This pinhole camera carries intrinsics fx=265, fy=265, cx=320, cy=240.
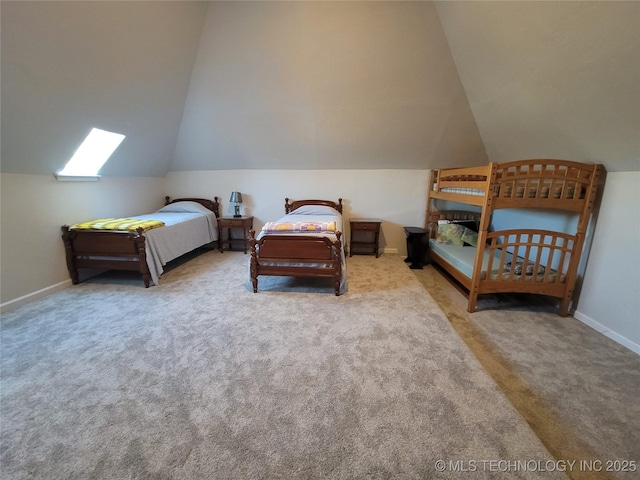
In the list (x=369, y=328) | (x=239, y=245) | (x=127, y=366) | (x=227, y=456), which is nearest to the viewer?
(x=227, y=456)

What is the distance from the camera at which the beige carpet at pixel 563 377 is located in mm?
1338

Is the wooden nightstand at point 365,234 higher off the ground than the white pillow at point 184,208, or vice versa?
the white pillow at point 184,208

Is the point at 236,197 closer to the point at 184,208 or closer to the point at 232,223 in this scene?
the point at 232,223

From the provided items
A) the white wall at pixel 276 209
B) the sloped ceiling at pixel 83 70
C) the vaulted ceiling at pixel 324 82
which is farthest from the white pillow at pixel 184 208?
the sloped ceiling at pixel 83 70

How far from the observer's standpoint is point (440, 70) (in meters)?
3.02

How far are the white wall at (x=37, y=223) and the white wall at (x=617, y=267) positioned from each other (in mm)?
5484

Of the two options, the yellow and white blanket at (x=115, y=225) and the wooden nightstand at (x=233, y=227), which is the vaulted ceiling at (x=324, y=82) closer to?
the yellow and white blanket at (x=115, y=225)

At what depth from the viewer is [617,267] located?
2230mm

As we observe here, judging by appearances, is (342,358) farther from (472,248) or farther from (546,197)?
(472,248)

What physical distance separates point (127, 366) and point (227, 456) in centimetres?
107

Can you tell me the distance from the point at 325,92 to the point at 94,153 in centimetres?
316

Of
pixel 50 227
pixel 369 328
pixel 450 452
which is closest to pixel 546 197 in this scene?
pixel 369 328

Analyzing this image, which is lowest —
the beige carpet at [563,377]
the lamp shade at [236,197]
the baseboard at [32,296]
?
the beige carpet at [563,377]

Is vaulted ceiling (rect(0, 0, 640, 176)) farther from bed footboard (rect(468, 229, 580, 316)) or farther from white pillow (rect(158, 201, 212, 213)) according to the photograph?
bed footboard (rect(468, 229, 580, 316))
